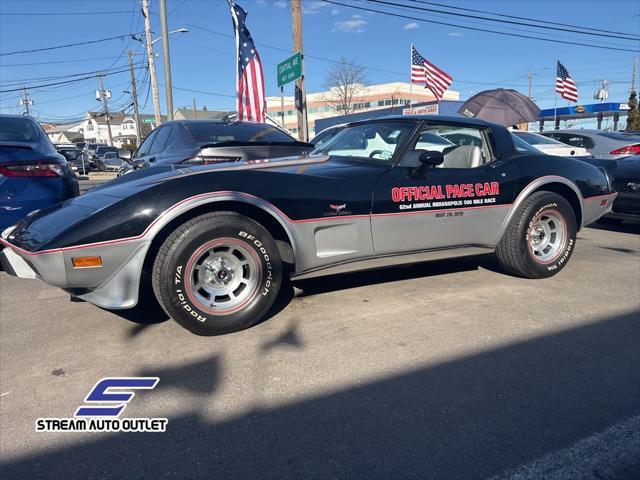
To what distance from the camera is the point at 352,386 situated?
2414mm

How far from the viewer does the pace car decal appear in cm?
354

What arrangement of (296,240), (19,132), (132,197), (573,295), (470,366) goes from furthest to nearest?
(19,132)
(573,295)
(296,240)
(132,197)
(470,366)

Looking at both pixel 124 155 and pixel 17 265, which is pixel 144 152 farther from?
pixel 17 265

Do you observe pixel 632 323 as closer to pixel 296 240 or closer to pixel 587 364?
pixel 587 364

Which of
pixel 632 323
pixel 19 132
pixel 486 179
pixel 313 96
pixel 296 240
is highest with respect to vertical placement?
pixel 313 96

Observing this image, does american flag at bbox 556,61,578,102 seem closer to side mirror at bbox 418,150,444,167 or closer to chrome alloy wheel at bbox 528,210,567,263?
chrome alloy wheel at bbox 528,210,567,263

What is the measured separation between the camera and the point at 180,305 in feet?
9.38

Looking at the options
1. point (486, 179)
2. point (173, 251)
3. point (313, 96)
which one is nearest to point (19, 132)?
point (173, 251)

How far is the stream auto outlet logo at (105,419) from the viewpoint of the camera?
83.0 inches

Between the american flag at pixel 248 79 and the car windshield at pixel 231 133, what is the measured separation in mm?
5094

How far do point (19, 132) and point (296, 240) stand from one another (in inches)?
145

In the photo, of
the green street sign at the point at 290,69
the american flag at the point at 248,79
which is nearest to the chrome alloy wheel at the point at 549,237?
the american flag at the point at 248,79

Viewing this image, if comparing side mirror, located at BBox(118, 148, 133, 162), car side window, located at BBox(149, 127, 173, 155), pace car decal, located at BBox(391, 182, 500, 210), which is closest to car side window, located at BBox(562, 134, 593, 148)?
pace car decal, located at BBox(391, 182, 500, 210)

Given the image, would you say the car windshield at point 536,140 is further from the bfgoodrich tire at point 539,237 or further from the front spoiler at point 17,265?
the front spoiler at point 17,265
